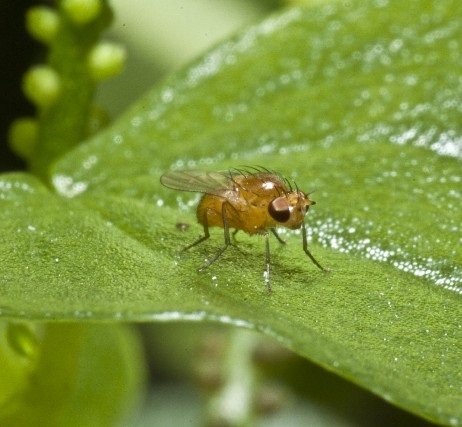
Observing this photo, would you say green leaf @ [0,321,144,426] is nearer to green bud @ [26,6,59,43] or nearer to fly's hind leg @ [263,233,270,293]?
fly's hind leg @ [263,233,270,293]

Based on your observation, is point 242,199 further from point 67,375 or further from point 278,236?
point 67,375

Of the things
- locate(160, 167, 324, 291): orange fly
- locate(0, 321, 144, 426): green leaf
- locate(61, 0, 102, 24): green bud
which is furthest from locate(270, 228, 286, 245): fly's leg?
locate(61, 0, 102, 24): green bud

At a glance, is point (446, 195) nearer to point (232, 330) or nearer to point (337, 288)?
point (337, 288)

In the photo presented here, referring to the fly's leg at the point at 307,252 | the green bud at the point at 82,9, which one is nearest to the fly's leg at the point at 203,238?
the fly's leg at the point at 307,252

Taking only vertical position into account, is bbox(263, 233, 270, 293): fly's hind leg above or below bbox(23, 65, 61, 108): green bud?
below

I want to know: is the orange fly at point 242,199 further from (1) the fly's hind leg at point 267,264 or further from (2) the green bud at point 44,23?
(2) the green bud at point 44,23

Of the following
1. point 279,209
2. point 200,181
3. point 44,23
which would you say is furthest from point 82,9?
point 279,209
